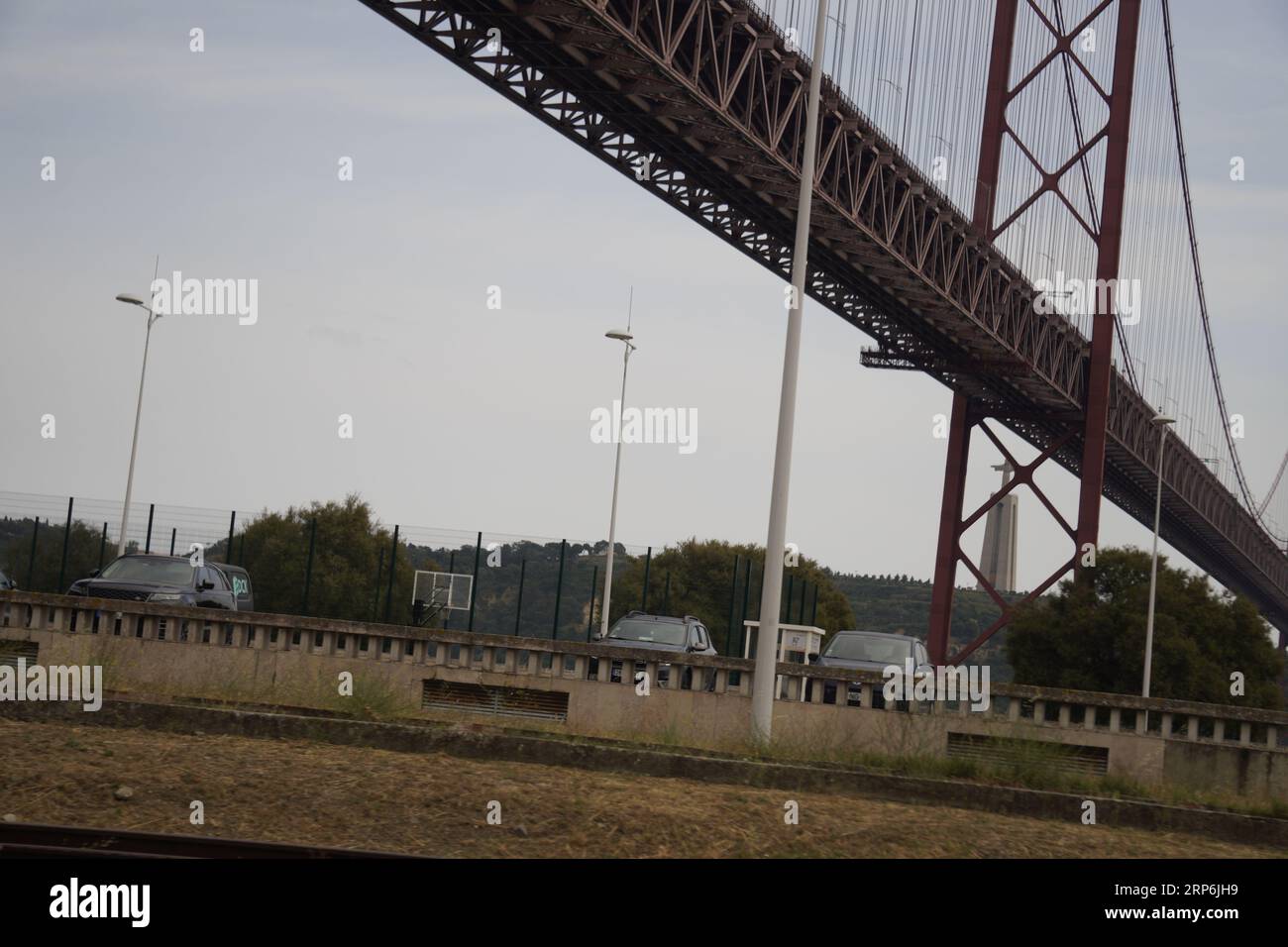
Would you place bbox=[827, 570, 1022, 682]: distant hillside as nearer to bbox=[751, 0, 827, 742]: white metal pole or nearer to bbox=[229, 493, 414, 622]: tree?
bbox=[229, 493, 414, 622]: tree

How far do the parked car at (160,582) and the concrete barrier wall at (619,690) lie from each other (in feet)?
9.69

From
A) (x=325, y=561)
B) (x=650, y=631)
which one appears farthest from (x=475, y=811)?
(x=325, y=561)

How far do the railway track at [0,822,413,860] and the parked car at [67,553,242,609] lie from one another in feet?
43.9

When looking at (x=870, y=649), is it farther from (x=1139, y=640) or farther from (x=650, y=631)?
(x=1139, y=640)

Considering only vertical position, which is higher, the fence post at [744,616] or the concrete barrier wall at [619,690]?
the fence post at [744,616]

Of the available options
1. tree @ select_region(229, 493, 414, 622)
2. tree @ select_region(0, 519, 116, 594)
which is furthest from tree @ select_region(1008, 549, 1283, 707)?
tree @ select_region(0, 519, 116, 594)

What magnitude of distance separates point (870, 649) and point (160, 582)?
10586mm

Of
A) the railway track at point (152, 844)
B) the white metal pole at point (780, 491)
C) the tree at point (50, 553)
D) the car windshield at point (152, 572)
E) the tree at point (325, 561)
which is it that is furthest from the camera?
the tree at point (325, 561)

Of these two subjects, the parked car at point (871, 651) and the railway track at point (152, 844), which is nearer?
the railway track at point (152, 844)

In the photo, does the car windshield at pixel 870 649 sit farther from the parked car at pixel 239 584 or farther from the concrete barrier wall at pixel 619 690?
the parked car at pixel 239 584

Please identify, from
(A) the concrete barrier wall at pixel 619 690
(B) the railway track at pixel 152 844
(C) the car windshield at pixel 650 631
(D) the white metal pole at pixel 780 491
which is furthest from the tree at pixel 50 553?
(B) the railway track at pixel 152 844

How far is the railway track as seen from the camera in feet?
25.2

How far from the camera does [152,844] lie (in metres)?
7.78

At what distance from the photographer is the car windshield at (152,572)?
21484 mm
